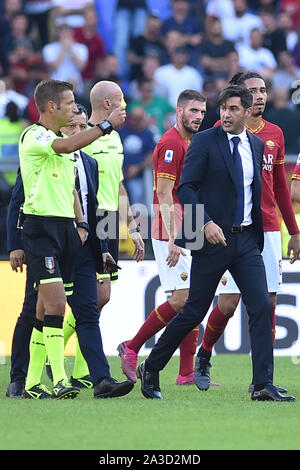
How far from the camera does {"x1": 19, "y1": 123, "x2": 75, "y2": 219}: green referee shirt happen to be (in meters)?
7.61

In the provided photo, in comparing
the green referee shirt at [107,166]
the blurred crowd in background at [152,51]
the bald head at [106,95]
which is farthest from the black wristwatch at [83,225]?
the blurred crowd in background at [152,51]

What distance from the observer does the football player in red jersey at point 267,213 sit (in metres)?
9.08

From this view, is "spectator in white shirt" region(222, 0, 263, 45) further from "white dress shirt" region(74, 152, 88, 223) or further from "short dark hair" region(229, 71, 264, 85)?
"white dress shirt" region(74, 152, 88, 223)

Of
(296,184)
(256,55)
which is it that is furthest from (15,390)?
(256,55)

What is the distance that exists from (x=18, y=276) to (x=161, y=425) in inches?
220

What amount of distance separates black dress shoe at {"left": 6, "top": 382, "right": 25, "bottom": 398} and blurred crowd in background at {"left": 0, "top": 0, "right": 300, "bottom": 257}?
7292 mm

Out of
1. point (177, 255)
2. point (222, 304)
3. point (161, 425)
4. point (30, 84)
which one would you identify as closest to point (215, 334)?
point (222, 304)

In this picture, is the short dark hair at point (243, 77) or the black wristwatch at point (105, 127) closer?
the black wristwatch at point (105, 127)

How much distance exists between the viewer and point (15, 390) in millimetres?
8398

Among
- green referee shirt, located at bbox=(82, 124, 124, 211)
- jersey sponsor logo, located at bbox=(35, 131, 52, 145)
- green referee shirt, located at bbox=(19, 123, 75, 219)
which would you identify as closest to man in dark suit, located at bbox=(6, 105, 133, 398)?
green referee shirt, located at bbox=(19, 123, 75, 219)

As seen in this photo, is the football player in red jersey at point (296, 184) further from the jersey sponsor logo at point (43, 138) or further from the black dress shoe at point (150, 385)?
the jersey sponsor logo at point (43, 138)

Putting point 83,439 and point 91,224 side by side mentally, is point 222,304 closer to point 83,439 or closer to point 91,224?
point 91,224

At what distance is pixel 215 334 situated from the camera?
363 inches

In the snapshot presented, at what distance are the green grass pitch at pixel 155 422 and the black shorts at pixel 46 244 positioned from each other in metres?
0.89
